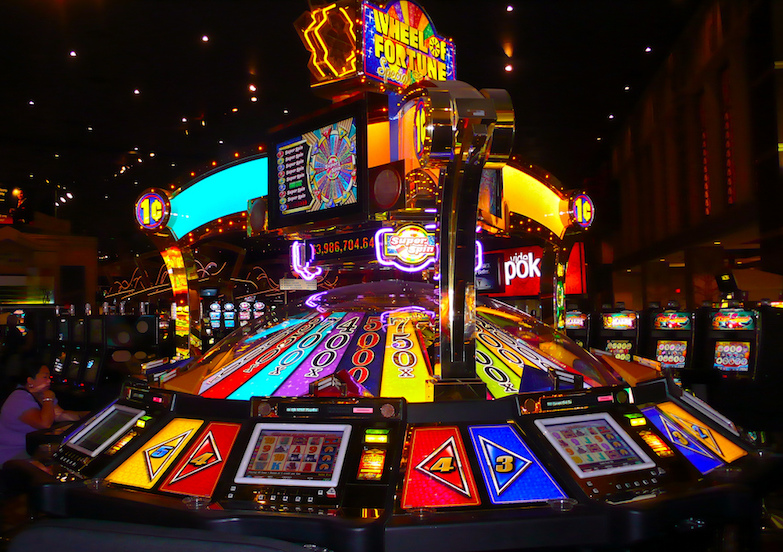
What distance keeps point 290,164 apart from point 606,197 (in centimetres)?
1390

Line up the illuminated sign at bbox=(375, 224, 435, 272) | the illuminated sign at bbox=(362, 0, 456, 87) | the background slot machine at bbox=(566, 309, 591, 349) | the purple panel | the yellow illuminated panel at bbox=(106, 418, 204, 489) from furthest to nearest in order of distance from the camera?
the background slot machine at bbox=(566, 309, 591, 349) → the illuminated sign at bbox=(362, 0, 456, 87) → the illuminated sign at bbox=(375, 224, 435, 272) → the purple panel → the yellow illuminated panel at bbox=(106, 418, 204, 489)

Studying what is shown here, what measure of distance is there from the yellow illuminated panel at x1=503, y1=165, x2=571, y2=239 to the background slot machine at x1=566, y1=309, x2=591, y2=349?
603cm

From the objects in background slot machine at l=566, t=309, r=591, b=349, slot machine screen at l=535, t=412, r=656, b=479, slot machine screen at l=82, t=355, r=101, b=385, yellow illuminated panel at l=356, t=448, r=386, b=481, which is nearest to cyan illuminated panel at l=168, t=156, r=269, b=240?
yellow illuminated panel at l=356, t=448, r=386, b=481

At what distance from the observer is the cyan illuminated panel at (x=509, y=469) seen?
1.99 metres

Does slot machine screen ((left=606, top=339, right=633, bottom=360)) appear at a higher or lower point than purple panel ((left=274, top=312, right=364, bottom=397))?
lower

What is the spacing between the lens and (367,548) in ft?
5.80

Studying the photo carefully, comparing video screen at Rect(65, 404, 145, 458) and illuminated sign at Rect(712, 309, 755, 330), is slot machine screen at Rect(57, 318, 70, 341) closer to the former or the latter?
video screen at Rect(65, 404, 145, 458)

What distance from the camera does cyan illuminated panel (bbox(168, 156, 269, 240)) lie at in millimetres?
4234

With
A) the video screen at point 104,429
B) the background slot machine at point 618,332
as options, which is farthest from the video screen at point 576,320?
the video screen at point 104,429

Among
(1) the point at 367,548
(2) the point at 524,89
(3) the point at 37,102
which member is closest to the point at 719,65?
(2) the point at 524,89

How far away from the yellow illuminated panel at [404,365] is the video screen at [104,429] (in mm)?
1244

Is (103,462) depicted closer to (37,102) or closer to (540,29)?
(540,29)

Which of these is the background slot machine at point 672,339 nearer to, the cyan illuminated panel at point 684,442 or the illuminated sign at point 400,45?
the illuminated sign at point 400,45

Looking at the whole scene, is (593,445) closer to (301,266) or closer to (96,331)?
(301,266)
